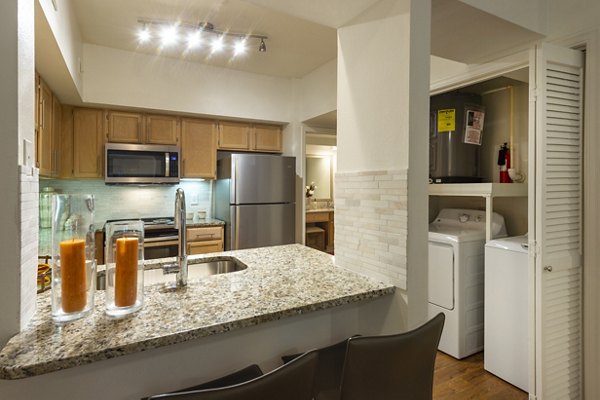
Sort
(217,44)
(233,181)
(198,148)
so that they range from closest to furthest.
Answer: (217,44) < (233,181) < (198,148)

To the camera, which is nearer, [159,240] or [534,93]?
[534,93]

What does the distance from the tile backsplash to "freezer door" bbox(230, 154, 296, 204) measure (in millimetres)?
723

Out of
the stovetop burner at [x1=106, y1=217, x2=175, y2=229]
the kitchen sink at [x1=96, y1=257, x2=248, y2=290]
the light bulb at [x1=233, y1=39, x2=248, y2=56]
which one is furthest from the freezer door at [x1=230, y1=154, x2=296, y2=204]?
the kitchen sink at [x1=96, y1=257, x2=248, y2=290]

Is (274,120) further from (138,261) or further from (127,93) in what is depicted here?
(138,261)

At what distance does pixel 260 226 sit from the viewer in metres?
3.67

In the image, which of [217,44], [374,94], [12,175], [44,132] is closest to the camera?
[12,175]

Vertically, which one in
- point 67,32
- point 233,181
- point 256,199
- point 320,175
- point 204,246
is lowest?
point 204,246

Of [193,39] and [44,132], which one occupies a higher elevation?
[193,39]

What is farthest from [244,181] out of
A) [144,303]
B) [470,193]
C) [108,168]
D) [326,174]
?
[326,174]

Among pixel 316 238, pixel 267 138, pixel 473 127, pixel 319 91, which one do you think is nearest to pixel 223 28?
pixel 319 91

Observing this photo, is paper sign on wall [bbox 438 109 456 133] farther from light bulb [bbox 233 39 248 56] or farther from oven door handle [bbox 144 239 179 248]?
oven door handle [bbox 144 239 179 248]

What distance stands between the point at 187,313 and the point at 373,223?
865 millimetres

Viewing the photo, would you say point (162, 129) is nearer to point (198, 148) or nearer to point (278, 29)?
point (198, 148)
